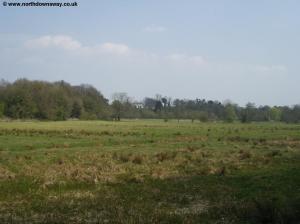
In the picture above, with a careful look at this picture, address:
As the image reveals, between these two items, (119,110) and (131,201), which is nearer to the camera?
(131,201)

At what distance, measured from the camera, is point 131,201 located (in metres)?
15.4

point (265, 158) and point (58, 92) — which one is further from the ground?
point (58, 92)

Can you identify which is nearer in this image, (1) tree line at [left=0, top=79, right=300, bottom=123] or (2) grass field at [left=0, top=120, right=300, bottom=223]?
(2) grass field at [left=0, top=120, right=300, bottom=223]

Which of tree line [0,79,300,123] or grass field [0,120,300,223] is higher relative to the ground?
tree line [0,79,300,123]

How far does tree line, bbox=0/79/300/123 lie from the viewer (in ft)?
425

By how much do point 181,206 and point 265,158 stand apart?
1544cm

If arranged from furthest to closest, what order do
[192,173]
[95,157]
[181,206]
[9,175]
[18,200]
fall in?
[95,157] → [192,173] → [9,175] → [18,200] → [181,206]

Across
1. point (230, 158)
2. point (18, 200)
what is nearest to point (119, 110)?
point (230, 158)

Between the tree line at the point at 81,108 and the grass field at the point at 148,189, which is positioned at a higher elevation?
the tree line at the point at 81,108

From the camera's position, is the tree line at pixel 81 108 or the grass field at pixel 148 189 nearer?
the grass field at pixel 148 189

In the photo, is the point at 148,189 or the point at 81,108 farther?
the point at 81,108

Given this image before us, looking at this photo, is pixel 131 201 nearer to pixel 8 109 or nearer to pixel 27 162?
pixel 27 162

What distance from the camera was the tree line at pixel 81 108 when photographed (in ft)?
425

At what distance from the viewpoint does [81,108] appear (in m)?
144
